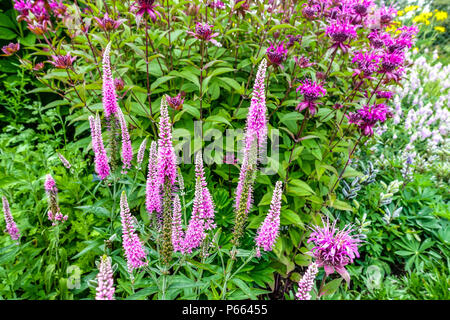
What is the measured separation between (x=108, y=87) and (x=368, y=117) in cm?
183

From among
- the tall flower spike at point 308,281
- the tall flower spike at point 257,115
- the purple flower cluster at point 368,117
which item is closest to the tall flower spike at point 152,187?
the tall flower spike at point 257,115

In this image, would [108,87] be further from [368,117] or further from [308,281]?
[368,117]

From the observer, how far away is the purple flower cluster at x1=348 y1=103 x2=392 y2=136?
2.05m

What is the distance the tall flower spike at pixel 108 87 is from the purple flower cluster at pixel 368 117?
5.67 feet

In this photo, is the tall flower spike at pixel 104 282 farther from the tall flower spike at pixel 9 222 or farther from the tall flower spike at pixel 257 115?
the tall flower spike at pixel 9 222

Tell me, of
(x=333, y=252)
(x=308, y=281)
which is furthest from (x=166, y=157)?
(x=333, y=252)

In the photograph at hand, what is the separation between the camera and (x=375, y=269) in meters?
2.65

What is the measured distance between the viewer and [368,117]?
2.08 metres

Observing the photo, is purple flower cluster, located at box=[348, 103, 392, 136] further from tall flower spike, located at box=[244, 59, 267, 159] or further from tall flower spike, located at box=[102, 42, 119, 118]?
tall flower spike, located at box=[102, 42, 119, 118]

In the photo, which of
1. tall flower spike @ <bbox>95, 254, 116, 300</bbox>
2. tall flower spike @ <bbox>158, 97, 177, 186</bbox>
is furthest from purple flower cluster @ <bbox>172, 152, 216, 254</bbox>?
tall flower spike @ <bbox>95, 254, 116, 300</bbox>

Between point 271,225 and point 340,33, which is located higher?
point 340,33

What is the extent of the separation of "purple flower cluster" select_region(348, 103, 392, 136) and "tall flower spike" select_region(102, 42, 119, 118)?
68.0 inches

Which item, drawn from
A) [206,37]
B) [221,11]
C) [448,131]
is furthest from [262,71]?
[448,131]
